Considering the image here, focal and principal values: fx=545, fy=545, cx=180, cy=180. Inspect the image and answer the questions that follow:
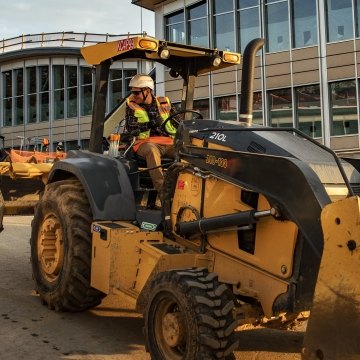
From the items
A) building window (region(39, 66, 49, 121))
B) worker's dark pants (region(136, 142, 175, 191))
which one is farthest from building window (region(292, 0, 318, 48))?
building window (region(39, 66, 49, 121))

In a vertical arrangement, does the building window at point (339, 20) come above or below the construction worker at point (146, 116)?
above

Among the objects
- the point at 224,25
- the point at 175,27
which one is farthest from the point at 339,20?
the point at 175,27

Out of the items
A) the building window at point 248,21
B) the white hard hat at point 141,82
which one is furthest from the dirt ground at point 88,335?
the building window at point 248,21

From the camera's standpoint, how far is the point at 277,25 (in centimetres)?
2041

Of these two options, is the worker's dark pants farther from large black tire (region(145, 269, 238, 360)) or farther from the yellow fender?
the yellow fender

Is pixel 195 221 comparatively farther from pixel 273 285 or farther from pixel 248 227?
pixel 273 285

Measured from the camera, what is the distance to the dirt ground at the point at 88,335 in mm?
4160

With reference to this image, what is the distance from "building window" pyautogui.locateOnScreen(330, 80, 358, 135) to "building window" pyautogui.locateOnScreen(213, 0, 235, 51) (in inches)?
180

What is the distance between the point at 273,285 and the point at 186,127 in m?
1.51

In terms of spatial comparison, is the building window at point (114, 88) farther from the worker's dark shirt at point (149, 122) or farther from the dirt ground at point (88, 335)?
the dirt ground at point (88, 335)

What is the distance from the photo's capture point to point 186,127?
14.1 ft

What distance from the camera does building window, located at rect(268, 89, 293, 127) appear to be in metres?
20.3

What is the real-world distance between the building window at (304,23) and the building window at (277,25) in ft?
1.07

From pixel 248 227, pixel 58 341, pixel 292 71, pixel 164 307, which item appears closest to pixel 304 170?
pixel 248 227
